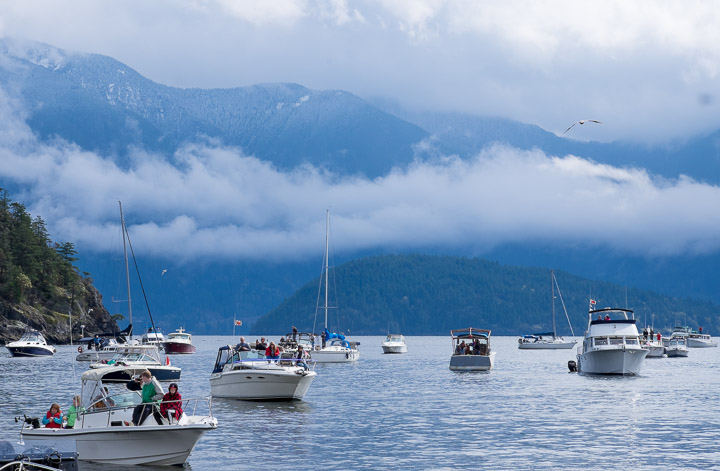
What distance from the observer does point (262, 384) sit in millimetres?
57438

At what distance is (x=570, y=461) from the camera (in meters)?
37.3

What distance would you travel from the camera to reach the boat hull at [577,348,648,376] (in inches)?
3420

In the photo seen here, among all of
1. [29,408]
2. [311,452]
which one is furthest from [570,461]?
[29,408]

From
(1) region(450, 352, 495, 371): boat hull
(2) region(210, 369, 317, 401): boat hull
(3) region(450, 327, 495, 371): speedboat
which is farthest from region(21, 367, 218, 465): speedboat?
(1) region(450, 352, 495, 371): boat hull

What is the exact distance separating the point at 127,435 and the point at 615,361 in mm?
62145

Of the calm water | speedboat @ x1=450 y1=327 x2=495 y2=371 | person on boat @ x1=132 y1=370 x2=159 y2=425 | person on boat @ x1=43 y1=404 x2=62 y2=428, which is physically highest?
speedboat @ x1=450 y1=327 x2=495 y2=371

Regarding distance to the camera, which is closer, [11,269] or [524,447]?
[524,447]

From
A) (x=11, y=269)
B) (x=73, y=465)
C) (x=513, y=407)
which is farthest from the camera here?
(x=11, y=269)

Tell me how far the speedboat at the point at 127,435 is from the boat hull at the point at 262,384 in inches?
864

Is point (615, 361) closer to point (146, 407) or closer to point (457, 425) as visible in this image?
point (457, 425)

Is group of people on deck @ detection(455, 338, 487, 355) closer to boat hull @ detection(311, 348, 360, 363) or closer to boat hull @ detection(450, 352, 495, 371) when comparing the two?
boat hull @ detection(450, 352, 495, 371)

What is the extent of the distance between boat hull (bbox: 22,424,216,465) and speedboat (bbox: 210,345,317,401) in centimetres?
2179

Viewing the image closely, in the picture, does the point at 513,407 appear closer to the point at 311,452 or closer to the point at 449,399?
the point at 449,399

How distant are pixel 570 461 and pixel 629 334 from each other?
52175 mm
